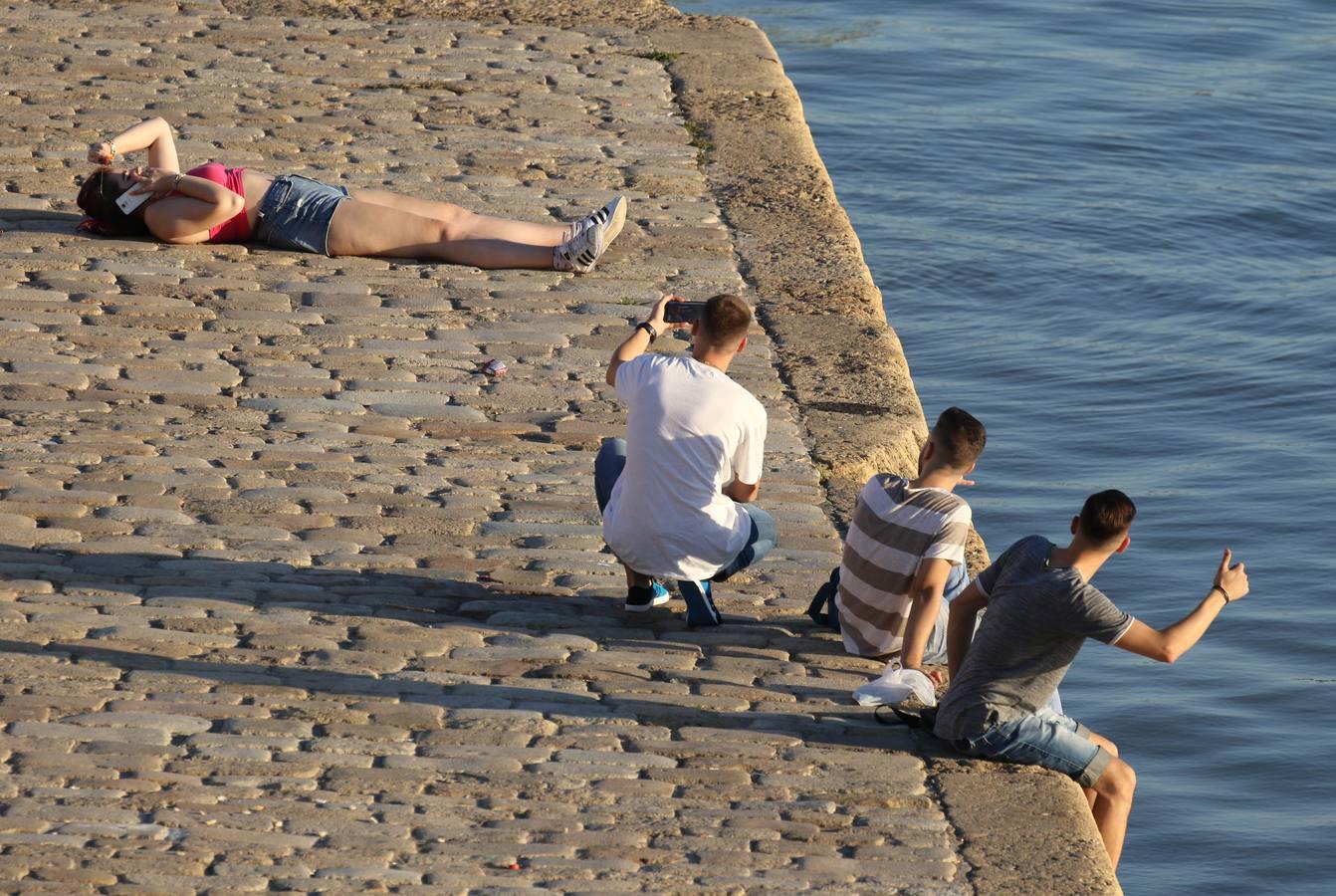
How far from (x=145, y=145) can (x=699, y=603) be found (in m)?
4.17

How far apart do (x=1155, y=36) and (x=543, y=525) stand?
15.5 m

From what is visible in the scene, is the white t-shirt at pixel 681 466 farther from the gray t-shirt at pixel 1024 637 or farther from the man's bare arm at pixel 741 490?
the gray t-shirt at pixel 1024 637

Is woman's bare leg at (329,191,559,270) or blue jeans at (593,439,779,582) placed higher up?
blue jeans at (593,439,779,582)

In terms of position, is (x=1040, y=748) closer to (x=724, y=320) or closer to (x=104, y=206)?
(x=724, y=320)

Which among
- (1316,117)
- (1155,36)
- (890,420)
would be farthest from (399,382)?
(1155,36)

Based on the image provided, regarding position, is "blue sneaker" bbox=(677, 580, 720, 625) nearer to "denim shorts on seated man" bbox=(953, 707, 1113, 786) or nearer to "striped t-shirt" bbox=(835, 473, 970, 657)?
"striped t-shirt" bbox=(835, 473, 970, 657)

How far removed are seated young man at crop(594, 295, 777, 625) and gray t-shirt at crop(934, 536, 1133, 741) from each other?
3.18 ft

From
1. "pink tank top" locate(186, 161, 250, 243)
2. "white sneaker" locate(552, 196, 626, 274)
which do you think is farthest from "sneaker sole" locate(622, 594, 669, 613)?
"pink tank top" locate(186, 161, 250, 243)

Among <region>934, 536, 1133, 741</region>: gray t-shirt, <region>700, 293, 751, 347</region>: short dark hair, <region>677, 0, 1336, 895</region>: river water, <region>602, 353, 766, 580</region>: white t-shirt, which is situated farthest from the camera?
<region>677, 0, 1336, 895</region>: river water

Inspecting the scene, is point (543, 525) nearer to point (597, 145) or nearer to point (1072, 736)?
point (1072, 736)

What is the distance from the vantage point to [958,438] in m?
6.01

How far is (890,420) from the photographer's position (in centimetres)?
790

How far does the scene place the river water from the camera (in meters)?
8.71

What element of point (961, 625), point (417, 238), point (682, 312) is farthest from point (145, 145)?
point (961, 625)
